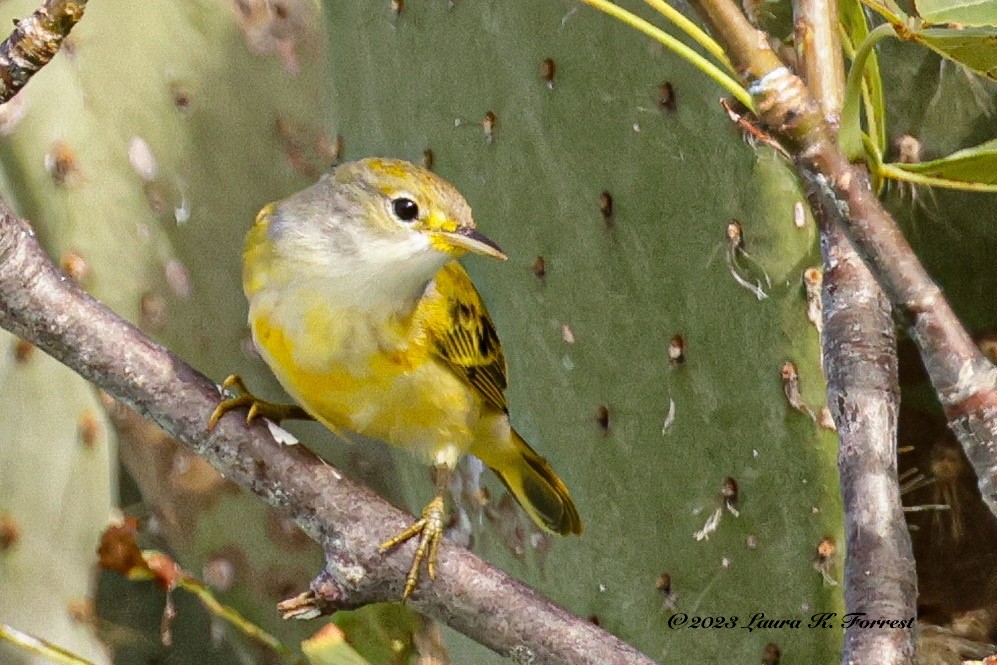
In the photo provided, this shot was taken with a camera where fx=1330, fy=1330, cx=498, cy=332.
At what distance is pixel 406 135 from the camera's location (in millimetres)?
1226

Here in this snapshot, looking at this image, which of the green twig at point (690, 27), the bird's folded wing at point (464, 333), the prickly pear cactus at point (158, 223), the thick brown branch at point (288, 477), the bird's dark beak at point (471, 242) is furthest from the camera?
the prickly pear cactus at point (158, 223)

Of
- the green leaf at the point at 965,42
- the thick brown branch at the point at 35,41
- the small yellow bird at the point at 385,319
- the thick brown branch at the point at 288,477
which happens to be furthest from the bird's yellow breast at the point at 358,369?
the green leaf at the point at 965,42

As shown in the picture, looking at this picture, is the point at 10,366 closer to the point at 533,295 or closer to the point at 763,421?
the point at 533,295

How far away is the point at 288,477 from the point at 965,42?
0.52m

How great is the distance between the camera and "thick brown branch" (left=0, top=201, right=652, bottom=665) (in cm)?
84

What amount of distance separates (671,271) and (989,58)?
1.33 feet

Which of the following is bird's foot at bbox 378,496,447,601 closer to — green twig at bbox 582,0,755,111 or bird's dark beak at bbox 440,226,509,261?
bird's dark beak at bbox 440,226,509,261

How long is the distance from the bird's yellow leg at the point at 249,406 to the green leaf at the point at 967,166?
47cm

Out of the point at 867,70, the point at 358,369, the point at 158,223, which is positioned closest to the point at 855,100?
the point at 867,70

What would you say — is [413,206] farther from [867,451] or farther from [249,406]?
[867,451]

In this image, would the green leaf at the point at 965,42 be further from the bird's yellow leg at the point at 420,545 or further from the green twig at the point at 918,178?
the bird's yellow leg at the point at 420,545

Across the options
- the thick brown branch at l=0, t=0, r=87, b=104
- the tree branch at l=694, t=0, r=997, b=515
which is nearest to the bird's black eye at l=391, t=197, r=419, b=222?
the thick brown branch at l=0, t=0, r=87, b=104

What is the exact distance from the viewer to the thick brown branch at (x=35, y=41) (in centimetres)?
77

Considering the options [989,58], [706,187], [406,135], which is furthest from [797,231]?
[406,135]
